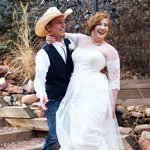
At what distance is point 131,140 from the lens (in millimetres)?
5535

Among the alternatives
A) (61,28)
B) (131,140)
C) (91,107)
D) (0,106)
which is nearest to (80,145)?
(91,107)

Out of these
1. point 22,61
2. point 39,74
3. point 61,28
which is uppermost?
point 61,28

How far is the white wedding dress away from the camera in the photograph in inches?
166

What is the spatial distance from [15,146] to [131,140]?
4.48ft

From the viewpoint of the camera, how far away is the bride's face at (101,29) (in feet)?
13.9

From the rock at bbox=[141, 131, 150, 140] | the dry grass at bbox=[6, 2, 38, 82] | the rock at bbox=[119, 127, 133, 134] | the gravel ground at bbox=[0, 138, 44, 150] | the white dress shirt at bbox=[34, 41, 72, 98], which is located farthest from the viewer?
the dry grass at bbox=[6, 2, 38, 82]

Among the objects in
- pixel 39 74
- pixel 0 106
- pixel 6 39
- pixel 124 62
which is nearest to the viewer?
pixel 39 74

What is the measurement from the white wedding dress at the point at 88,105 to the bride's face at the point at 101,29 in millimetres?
85

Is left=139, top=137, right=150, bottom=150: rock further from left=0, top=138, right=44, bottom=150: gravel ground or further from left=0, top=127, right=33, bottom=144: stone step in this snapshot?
left=0, top=127, right=33, bottom=144: stone step

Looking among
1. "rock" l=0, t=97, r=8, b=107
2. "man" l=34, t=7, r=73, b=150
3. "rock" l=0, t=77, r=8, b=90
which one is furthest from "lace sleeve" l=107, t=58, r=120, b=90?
"rock" l=0, t=77, r=8, b=90

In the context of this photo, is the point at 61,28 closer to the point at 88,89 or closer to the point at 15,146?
the point at 88,89

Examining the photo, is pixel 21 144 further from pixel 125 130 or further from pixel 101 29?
pixel 101 29

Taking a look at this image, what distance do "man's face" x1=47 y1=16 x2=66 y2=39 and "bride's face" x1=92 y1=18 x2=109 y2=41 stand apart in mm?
280

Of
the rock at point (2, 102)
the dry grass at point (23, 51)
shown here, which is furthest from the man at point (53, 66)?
the dry grass at point (23, 51)
